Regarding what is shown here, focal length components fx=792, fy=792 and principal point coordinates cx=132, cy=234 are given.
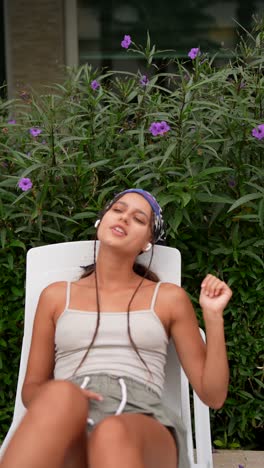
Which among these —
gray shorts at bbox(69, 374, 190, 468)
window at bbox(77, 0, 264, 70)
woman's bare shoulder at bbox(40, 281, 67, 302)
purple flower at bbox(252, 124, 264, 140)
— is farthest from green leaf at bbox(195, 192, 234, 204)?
window at bbox(77, 0, 264, 70)

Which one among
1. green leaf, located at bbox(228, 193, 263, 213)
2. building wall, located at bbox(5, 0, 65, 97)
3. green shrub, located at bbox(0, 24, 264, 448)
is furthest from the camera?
building wall, located at bbox(5, 0, 65, 97)

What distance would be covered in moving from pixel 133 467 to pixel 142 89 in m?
1.73

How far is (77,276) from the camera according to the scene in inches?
104

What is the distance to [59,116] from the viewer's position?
3.20 meters

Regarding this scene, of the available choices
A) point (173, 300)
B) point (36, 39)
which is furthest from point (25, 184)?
point (36, 39)

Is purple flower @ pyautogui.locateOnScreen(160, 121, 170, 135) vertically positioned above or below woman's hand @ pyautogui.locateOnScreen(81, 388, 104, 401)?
above

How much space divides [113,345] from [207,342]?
280mm

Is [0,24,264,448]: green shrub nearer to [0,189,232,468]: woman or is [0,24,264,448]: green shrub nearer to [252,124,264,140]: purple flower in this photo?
[252,124,264,140]: purple flower

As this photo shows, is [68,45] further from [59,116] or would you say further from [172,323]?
[172,323]

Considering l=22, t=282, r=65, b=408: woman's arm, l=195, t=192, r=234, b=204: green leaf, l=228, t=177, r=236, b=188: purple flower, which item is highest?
l=228, t=177, r=236, b=188: purple flower

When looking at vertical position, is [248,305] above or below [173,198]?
below

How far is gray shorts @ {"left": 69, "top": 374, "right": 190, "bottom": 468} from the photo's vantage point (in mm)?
2113

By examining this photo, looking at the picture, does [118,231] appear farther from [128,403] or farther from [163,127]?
[163,127]

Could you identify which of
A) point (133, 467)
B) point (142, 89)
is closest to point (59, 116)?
point (142, 89)
